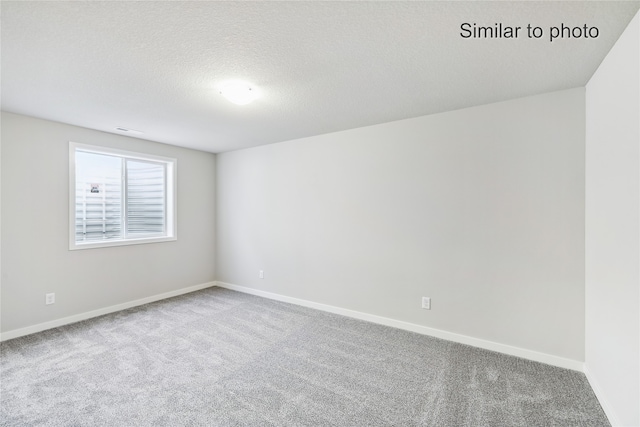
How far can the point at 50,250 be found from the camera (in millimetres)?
3322

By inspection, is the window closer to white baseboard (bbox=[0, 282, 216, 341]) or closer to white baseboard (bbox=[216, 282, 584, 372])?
white baseboard (bbox=[0, 282, 216, 341])

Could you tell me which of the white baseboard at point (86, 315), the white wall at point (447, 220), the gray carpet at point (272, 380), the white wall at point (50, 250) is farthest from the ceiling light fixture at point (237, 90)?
the white baseboard at point (86, 315)

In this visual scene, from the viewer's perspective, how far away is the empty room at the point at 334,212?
168 centimetres

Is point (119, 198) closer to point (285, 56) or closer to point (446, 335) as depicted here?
point (285, 56)

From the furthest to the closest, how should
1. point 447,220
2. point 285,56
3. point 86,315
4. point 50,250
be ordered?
point 86,315 → point 50,250 → point 447,220 → point 285,56

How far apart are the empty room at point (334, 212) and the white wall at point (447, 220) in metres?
0.02

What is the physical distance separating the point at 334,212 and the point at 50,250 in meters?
3.35

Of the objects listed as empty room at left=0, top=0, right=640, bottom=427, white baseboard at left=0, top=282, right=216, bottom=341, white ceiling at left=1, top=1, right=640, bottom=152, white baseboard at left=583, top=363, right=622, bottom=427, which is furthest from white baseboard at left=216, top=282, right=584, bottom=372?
white ceiling at left=1, top=1, right=640, bottom=152

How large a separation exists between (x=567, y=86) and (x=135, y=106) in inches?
152

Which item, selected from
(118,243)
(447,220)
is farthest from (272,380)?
(118,243)

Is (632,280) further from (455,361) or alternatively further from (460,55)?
(460,55)

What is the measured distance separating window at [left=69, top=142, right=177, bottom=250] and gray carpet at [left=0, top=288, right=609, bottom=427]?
1.23 m

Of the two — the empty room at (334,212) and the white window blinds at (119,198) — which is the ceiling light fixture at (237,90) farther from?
the white window blinds at (119,198)

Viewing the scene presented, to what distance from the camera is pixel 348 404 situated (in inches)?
80.0
